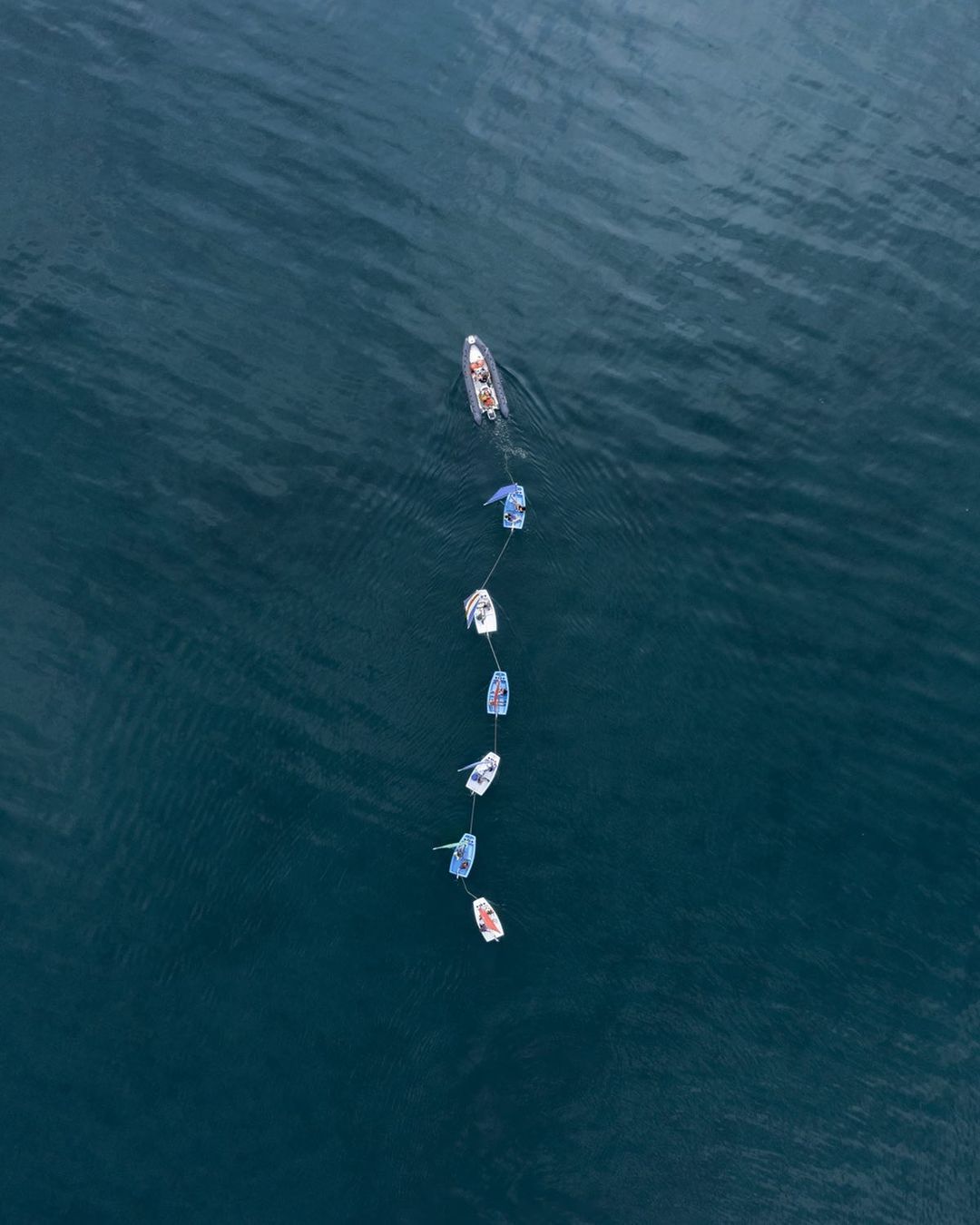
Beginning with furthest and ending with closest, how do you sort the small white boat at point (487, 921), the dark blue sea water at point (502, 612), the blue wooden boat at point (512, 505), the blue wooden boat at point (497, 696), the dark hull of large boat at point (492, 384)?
the dark hull of large boat at point (492, 384) < the blue wooden boat at point (512, 505) < the blue wooden boat at point (497, 696) < the small white boat at point (487, 921) < the dark blue sea water at point (502, 612)

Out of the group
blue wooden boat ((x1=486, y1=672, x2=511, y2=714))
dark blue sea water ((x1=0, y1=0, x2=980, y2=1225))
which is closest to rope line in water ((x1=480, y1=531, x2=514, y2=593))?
dark blue sea water ((x1=0, y1=0, x2=980, y2=1225))

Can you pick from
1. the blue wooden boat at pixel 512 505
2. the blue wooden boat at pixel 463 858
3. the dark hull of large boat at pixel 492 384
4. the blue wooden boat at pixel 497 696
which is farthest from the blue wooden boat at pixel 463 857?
the dark hull of large boat at pixel 492 384

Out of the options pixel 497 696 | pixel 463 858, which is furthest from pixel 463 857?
pixel 497 696

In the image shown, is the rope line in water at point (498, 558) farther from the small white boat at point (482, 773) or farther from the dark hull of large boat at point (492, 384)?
the small white boat at point (482, 773)

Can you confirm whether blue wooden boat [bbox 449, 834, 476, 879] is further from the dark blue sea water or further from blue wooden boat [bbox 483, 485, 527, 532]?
blue wooden boat [bbox 483, 485, 527, 532]

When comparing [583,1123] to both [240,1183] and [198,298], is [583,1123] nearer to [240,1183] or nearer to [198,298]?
[240,1183]

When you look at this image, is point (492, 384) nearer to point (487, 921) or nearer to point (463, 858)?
point (463, 858)
